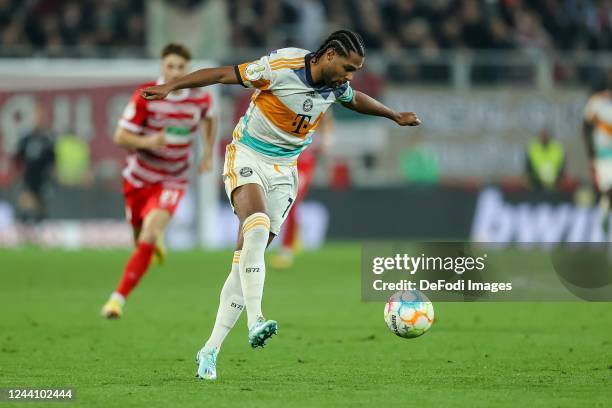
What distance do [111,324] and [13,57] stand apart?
1235cm

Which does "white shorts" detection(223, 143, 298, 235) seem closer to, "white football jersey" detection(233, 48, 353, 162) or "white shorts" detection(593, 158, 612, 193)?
"white football jersey" detection(233, 48, 353, 162)

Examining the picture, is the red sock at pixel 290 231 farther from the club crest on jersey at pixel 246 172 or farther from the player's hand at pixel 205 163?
the club crest on jersey at pixel 246 172

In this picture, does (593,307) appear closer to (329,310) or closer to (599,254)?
(329,310)

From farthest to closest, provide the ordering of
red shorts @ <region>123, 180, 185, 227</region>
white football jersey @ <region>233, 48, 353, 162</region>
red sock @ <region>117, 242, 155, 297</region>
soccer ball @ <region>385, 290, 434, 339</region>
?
red shorts @ <region>123, 180, 185, 227</region>, red sock @ <region>117, 242, 155, 297</region>, soccer ball @ <region>385, 290, 434, 339</region>, white football jersey @ <region>233, 48, 353, 162</region>

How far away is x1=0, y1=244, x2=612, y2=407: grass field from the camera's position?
23.2ft

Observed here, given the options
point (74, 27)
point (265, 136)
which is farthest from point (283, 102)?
point (74, 27)

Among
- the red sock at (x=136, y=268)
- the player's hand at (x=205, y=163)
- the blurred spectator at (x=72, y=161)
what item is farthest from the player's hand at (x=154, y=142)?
the blurred spectator at (x=72, y=161)

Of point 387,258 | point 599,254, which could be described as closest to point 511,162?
point 599,254

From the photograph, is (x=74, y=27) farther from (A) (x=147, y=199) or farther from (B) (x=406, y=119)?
(B) (x=406, y=119)

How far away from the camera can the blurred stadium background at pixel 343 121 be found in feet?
72.1

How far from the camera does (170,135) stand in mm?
11977

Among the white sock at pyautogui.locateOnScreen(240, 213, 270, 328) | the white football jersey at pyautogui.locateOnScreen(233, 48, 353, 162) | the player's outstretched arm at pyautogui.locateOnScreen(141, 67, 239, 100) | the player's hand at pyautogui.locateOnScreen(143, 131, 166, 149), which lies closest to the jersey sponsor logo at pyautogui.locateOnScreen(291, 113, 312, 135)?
the white football jersey at pyautogui.locateOnScreen(233, 48, 353, 162)

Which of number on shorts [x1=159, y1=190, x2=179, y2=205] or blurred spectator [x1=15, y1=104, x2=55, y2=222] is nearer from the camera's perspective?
number on shorts [x1=159, y1=190, x2=179, y2=205]

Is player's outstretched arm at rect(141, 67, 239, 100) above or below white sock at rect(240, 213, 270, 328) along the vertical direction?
above
